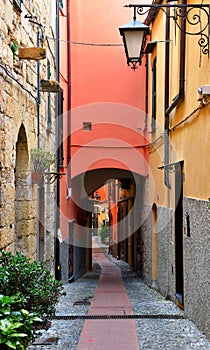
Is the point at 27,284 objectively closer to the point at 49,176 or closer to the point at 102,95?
the point at 49,176

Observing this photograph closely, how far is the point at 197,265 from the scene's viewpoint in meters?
6.52

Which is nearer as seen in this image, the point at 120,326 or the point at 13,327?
the point at 13,327

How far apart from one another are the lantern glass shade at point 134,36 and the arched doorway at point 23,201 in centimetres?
192

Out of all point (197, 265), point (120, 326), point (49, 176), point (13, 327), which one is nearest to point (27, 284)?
point (13, 327)

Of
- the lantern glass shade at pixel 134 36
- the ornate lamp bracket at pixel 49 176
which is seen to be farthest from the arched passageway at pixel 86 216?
the lantern glass shade at pixel 134 36

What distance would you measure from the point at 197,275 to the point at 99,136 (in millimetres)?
7179

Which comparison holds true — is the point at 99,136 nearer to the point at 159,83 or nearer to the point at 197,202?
the point at 159,83

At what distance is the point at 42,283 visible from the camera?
16.2 ft

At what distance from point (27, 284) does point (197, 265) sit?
268 cm

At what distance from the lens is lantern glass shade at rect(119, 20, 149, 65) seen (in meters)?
6.07

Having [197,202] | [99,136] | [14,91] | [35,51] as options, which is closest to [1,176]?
[14,91]

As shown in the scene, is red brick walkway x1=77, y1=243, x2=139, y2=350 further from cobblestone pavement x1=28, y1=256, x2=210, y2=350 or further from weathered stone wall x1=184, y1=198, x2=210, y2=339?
weathered stone wall x1=184, y1=198, x2=210, y2=339

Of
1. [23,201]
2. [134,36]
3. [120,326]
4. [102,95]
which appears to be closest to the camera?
[134,36]

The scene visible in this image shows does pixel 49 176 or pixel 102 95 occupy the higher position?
pixel 102 95
